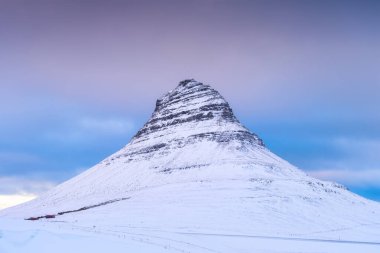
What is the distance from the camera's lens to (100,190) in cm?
11331

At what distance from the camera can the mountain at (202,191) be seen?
64812mm

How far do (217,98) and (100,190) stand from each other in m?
59.5

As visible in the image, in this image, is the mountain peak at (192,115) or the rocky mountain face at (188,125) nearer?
the rocky mountain face at (188,125)

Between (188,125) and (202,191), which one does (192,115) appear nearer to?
(188,125)

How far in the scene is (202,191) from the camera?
88.4 metres

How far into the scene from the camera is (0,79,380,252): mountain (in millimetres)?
64812

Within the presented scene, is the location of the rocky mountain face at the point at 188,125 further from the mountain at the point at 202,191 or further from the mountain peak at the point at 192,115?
the mountain at the point at 202,191

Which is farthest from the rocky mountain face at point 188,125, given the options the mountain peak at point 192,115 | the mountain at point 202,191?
the mountain at point 202,191

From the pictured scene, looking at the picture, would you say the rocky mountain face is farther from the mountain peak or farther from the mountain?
the mountain

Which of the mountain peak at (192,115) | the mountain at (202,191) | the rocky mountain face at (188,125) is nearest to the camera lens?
the mountain at (202,191)

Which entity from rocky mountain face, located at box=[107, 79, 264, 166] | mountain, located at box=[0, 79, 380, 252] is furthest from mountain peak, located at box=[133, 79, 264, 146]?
mountain, located at box=[0, 79, 380, 252]

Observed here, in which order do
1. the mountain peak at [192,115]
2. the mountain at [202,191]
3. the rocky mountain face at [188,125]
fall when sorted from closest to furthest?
the mountain at [202,191], the rocky mountain face at [188,125], the mountain peak at [192,115]

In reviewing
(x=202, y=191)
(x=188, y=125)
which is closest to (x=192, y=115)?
(x=188, y=125)

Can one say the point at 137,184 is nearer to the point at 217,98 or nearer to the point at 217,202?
the point at 217,202
